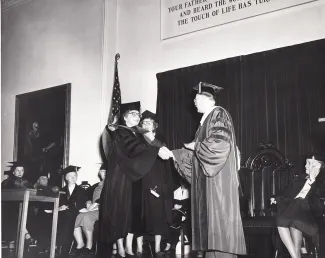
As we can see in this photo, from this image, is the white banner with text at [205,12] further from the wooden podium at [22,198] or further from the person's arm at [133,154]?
the wooden podium at [22,198]

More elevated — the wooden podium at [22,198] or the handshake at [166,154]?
the handshake at [166,154]

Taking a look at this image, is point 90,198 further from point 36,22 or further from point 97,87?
point 36,22

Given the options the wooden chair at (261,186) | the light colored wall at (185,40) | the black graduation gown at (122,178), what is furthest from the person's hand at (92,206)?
the wooden chair at (261,186)

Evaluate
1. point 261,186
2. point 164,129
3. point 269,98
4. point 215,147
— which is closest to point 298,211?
point 261,186

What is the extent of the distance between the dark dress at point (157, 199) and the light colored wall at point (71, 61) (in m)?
2.64

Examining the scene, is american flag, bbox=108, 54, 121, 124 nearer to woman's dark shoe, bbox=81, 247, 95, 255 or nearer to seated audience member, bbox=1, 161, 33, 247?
seated audience member, bbox=1, 161, 33, 247

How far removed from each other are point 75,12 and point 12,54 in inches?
62.9

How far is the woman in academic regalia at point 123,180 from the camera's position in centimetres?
544

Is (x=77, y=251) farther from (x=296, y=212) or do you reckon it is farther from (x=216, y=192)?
(x=296, y=212)

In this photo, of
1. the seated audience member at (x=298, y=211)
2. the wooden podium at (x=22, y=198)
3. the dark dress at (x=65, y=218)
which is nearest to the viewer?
the wooden podium at (x=22, y=198)

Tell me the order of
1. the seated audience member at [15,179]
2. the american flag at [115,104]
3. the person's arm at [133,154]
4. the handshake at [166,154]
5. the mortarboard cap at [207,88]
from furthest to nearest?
1. the american flag at [115,104]
2. the seated audience member at [15,179]
3. the person's arm at [133,154]
4. the handshake at [166,154]
5. the mortarboard cap at [207,88]

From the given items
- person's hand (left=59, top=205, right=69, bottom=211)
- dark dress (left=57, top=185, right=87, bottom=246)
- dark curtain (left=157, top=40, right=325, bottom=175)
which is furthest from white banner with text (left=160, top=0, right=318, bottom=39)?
person's hand (left=59, top=205, right=69, bottom=211)

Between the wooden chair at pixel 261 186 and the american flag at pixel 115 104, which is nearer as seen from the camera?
the wooden chair at pixel 261 186

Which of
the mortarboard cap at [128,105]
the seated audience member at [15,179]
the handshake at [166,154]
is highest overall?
the mortarboard cap at [128,105]
